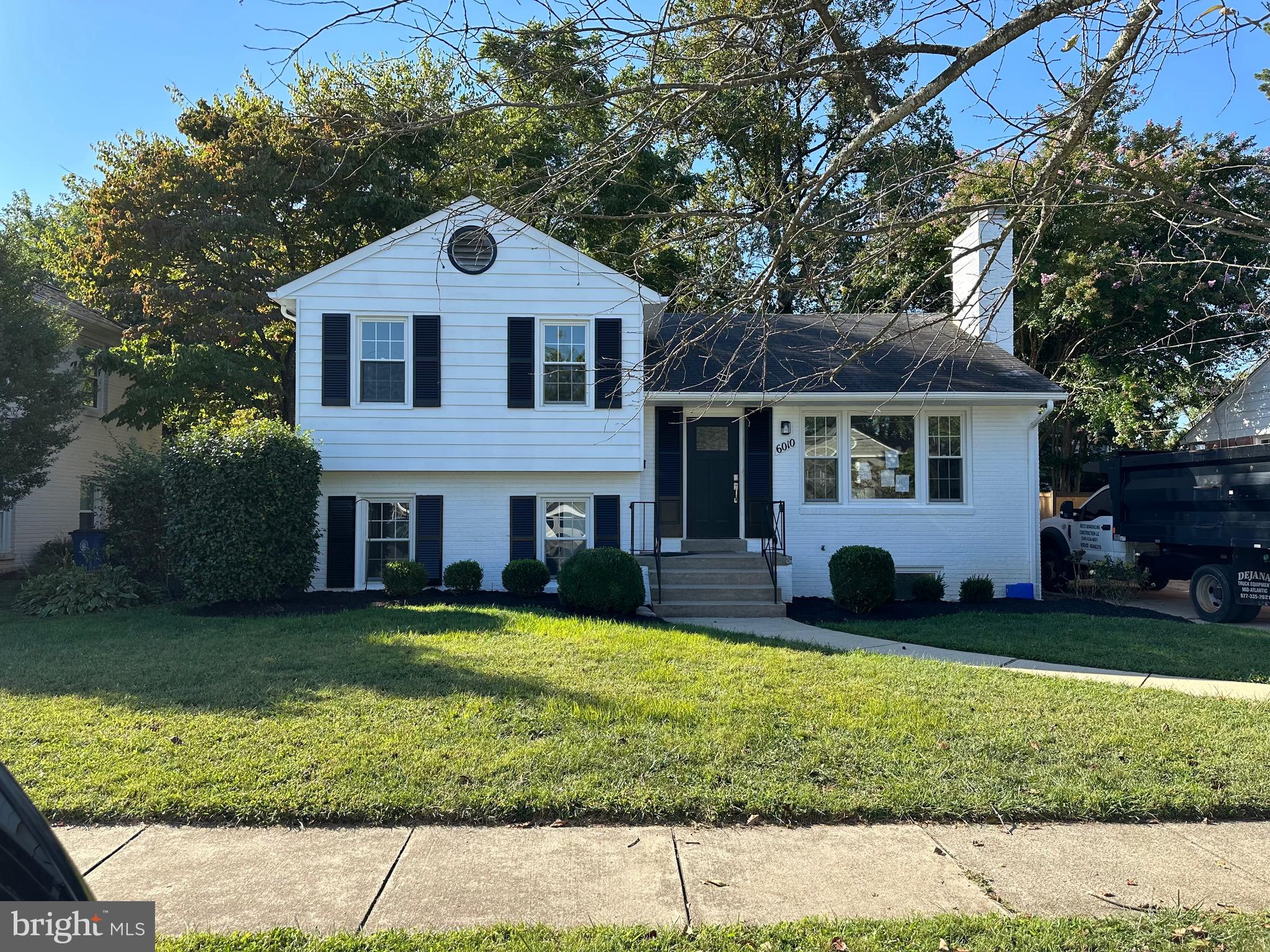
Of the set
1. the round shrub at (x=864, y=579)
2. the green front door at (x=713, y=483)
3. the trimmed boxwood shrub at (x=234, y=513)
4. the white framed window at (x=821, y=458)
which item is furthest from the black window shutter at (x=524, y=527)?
the round shrub at (x=864, y=579)

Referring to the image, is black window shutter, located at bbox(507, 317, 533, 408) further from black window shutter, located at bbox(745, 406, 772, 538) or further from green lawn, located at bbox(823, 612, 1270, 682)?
green lawn, located at bbox(823, 612, 1270, 682)

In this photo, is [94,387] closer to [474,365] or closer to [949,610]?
[474,365]

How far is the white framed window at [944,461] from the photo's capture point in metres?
14.2

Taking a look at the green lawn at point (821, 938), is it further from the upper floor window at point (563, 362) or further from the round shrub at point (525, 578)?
the upper floor window at point (563, 362)

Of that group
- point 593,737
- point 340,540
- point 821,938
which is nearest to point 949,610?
point 593,737

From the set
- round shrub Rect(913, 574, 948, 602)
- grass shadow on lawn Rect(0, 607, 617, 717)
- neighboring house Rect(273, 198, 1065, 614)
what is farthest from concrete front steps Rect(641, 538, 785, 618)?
grass shadow on lawn Rect(0, 607, 617, 717)

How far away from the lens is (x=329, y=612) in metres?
10.9

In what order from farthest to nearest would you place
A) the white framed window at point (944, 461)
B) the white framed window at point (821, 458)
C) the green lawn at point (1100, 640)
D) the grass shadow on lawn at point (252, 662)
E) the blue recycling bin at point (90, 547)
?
1. the white framed window at point (944, 461)
2. the white framed window at point (821, 458)
3. the blue recycling bin at point (90, 547)
4. the green lawn at point (1100, 640)
5. the grass shadow on lawn at point (252, 662)

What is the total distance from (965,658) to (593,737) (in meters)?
5.05

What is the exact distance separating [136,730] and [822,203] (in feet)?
26.1

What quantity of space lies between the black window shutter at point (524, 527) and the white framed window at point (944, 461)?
6.66 m

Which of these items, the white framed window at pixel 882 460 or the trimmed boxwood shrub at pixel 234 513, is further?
the white framed window at pixel 882 460

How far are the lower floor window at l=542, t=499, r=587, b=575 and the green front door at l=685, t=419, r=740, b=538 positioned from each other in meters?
1.78

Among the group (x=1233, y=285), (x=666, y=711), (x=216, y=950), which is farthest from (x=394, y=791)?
(x=1233, y=285)
